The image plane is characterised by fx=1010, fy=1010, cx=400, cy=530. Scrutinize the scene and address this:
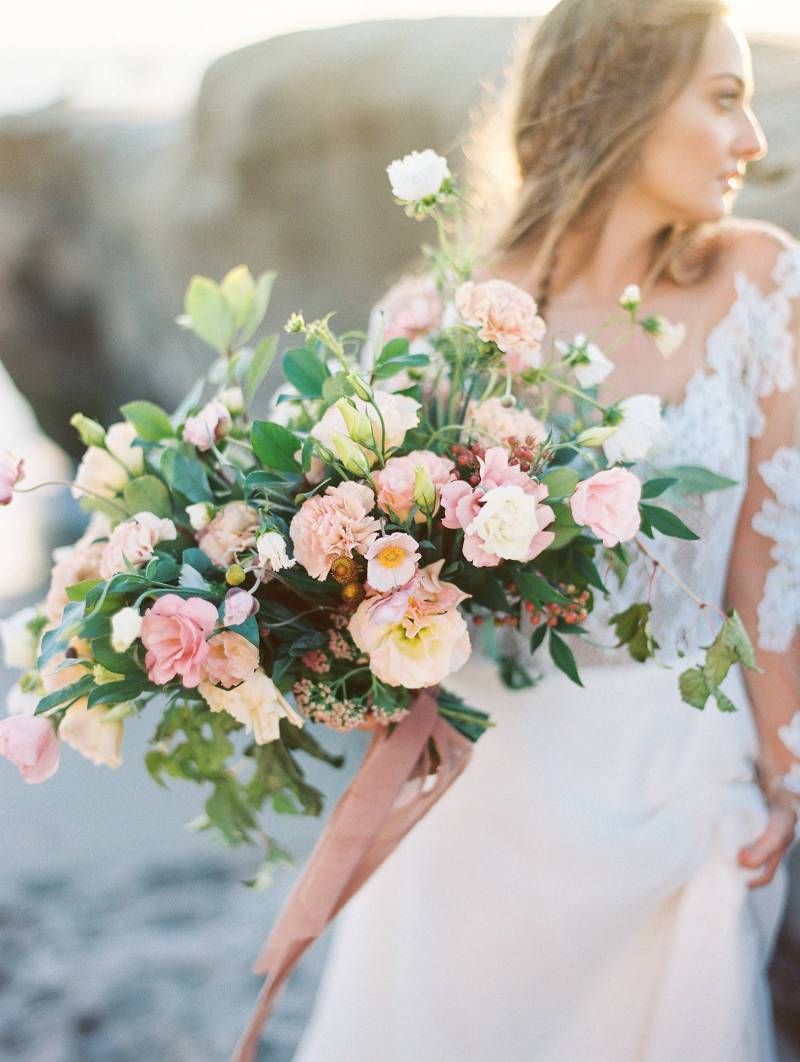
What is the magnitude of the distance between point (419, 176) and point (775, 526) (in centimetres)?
61

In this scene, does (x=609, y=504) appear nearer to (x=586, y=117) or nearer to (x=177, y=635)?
(x=177, y=635)

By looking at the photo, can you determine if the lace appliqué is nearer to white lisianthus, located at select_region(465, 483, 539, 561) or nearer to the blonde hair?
the blonde hair

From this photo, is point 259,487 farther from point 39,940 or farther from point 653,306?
point 39,940

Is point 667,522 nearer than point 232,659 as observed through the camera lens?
No

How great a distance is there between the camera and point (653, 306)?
1.34 m

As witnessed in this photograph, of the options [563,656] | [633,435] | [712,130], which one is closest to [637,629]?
[563,656]

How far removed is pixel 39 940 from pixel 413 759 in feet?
5.57

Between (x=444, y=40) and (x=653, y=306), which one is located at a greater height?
(x=653, y=306)

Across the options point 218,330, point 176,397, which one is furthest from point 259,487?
point 176,397

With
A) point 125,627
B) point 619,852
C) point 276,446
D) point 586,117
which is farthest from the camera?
point 586,117

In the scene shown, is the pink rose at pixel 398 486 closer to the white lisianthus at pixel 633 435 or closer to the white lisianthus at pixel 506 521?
the white lisianthus at pixel 506 521

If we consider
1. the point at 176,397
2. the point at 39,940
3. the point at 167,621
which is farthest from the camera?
the point at 176,397

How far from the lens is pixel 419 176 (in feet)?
3.13

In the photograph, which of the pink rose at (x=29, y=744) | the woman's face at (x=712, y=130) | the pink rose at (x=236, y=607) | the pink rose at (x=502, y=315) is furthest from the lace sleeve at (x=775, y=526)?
the pink rose at (x=29, y=744)
